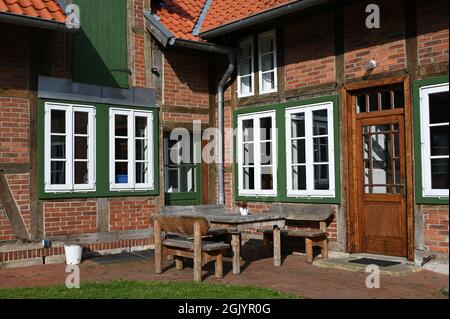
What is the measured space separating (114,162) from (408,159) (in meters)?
5.05

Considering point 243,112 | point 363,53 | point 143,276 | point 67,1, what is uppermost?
point 67,1

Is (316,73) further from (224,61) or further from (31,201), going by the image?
(31,201)

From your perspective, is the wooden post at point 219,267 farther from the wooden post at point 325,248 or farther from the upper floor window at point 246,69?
the upper floor window at point 246,69

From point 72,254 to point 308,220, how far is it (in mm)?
3944

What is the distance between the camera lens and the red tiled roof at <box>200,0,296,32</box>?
9.57 metres

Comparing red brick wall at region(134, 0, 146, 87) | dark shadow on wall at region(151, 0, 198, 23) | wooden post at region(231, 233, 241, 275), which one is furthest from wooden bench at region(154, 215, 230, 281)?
dark shadow on wall at region(151, 0, 198, 23)

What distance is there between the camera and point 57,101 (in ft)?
29.5

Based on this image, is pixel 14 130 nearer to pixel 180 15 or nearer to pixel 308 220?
pixel 180 15

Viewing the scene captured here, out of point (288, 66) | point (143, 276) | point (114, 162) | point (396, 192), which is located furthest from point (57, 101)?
point (396, 192)

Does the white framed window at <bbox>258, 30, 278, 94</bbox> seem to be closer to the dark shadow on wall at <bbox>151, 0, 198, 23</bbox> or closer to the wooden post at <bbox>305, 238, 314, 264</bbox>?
the dark shadow on wall at <bbox>151, 0, 198, 23</bbox>

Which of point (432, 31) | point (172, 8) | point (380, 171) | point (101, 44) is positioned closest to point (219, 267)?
point (380, 171)

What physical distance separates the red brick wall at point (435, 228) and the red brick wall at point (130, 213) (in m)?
5.00

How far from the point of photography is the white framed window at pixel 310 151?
8953 millimetres
